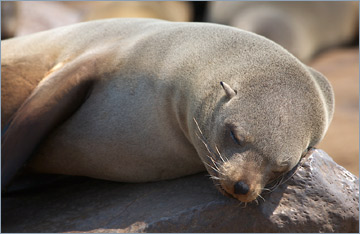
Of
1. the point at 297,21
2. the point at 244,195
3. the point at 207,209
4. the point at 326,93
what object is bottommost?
the point at 207,209

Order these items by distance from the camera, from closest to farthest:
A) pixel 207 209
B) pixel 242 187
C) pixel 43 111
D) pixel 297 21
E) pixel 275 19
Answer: pixel 242 187
pixel 207 209
pixel 43 111
pixel 275 19
pixel 297 21

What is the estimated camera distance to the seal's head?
3387 mm

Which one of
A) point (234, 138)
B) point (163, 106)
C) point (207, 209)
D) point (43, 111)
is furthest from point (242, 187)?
point (43, 111)

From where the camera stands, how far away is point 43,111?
4254 millimetres

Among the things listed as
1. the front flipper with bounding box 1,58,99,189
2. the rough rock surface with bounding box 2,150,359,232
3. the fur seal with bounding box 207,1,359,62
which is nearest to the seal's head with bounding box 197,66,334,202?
the rough rock surface with bounding box 2,150,359,232

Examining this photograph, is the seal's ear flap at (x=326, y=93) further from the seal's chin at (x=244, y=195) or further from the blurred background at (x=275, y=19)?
the blurred background at (x=275, y=19)

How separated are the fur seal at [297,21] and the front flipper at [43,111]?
272 inches

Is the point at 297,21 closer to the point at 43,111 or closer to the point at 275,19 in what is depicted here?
the point at 275,19

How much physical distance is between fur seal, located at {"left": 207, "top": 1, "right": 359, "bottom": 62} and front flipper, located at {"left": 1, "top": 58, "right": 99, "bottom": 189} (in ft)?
22.6

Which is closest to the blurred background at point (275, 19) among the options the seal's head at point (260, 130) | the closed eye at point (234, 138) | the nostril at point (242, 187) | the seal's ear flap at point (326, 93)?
the seal's ear flap at point (326, 93)

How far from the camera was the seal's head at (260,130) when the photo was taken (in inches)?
133

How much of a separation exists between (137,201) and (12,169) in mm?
904

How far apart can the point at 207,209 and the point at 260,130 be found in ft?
2.16

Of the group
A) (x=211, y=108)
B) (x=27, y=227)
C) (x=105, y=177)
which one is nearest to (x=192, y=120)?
(x=211, y=108)
